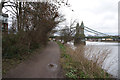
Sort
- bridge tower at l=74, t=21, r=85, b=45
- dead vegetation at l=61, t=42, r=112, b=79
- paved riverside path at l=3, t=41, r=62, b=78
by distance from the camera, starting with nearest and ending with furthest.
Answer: paved riverside path at l=3, t=41, r=62, b=78, dead vegetation at l=61, t=42, r=112, b=79, bridge tower at l=74, t=21, r=85, b=45

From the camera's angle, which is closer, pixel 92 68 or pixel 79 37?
pixel 92 68

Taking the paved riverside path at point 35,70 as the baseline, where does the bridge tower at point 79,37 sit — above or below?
above

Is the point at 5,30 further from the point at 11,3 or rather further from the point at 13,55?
the point at 11,3

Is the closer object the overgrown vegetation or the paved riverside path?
the paved riverside path

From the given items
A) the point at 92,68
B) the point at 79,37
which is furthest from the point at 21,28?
the point at 79,37

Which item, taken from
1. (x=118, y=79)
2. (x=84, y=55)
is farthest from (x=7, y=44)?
(x=118, y=79)

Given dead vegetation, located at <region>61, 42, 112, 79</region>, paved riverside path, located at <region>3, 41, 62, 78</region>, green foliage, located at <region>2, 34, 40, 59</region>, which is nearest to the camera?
paved riverside path, located at <region>3, 41, 62, 78</region>

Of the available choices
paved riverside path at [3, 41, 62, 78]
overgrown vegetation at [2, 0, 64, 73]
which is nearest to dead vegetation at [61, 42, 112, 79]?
paved riverside path at [3, 41, 62, 78]

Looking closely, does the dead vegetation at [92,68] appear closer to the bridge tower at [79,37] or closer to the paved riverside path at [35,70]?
the paved riverside path at [35,70]

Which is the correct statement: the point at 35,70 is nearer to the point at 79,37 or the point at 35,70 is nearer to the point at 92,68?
the point at 92,68

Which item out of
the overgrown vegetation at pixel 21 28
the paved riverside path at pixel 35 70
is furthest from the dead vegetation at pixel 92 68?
the overgrown vegetation at pixel 21 28

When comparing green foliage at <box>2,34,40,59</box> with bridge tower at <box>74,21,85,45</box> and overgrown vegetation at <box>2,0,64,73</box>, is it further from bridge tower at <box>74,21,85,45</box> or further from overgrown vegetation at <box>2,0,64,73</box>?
bridge tower at <box>74,21,85,45</box>

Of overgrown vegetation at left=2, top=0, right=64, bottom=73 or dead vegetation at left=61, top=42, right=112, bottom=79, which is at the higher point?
overgrown vegetation at left=2, top=0, right=64, bottom=73

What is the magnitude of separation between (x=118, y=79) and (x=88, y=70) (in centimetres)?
183
